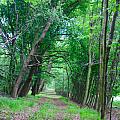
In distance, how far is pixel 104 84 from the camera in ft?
23.2

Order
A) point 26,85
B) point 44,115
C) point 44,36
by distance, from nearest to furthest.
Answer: point 44,115
point 44,36
point 26,85

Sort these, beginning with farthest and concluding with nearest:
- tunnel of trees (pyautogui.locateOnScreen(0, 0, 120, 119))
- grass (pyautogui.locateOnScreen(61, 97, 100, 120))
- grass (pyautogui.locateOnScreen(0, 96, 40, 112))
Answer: tunnel of trees (pyautogui.locateOnScreen(0, 0, 120, 119)) < grass (pyautogui.locateOnScreen(61, 97, 100, 120)) < grass (pyautogui.locateOnScreen(0, 96, 40, 112))

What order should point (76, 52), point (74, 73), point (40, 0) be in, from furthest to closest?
1. point (74, 73)
2. point (76, 52)
3. point (40, 0)

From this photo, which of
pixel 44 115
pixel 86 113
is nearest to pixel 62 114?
pixel 44 115

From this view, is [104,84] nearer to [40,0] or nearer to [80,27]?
[40,0]

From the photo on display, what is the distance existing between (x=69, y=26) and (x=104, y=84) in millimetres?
11519

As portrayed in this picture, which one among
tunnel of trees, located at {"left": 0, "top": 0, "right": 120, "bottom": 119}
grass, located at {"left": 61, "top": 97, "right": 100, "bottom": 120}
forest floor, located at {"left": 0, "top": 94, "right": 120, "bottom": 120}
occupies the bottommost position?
grass, located at {"left": 61, "top": 97, "right": 100, "bottom": 120}

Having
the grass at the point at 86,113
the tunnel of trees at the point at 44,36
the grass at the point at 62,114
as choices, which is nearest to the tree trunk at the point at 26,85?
the tunnel of trees at the point at 44,36

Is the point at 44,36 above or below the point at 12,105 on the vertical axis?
above

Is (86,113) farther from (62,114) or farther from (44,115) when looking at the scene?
(44,115)

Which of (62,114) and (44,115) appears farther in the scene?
(62,114)

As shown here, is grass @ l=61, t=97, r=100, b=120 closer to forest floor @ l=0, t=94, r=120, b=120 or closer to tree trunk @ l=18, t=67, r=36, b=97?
forest floor @ l=0, t=94, r=120, b=120

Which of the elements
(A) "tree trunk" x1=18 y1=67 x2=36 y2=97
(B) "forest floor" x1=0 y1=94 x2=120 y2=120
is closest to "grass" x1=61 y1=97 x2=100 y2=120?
(B) "forest floor" x1=0 y1=94 x2=120 y2=120

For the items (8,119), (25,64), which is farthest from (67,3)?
(8,119)
